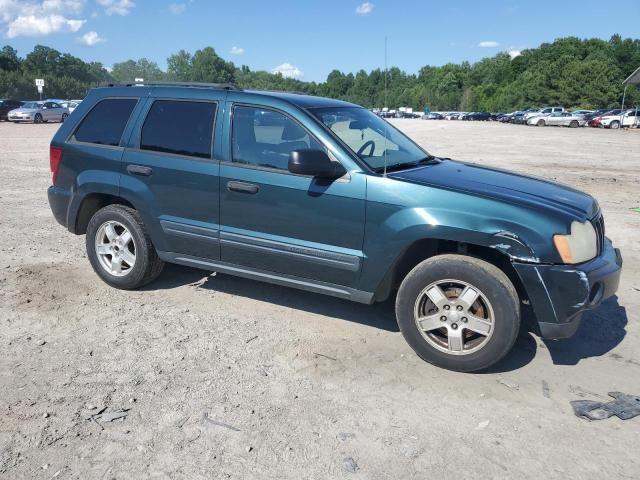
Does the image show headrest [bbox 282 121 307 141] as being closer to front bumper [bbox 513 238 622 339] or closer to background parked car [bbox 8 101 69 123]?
front bumper [bbox 513 238 622 339]

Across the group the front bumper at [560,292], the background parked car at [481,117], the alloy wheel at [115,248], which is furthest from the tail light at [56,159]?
the background parked car at [481,117]

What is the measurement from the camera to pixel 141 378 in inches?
151

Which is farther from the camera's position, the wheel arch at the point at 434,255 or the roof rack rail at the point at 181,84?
the roof rack rail at the point at 181,84

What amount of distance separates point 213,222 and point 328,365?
1.56 metres

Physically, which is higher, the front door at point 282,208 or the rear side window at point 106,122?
the rear side window at point 106,122

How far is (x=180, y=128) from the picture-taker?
16.4ft

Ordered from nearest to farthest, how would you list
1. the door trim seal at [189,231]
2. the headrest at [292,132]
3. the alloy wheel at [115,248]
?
the headrest at [292,132], the door trim seal at [189,231], the alloy wheel at [115,248]

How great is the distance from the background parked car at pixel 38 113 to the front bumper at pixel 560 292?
3774 cm

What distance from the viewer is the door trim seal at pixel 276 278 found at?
171 inches

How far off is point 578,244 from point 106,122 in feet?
13.8

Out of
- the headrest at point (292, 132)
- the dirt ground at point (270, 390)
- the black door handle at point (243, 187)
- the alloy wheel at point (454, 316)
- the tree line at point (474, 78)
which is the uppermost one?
the tree line at point (474, 78)

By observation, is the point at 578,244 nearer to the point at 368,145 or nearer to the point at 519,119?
the point at 368,145

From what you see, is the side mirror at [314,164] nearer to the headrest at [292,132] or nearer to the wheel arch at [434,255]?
the headrest at [292,132]

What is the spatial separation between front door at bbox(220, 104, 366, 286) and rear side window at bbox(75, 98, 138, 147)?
122 cm
